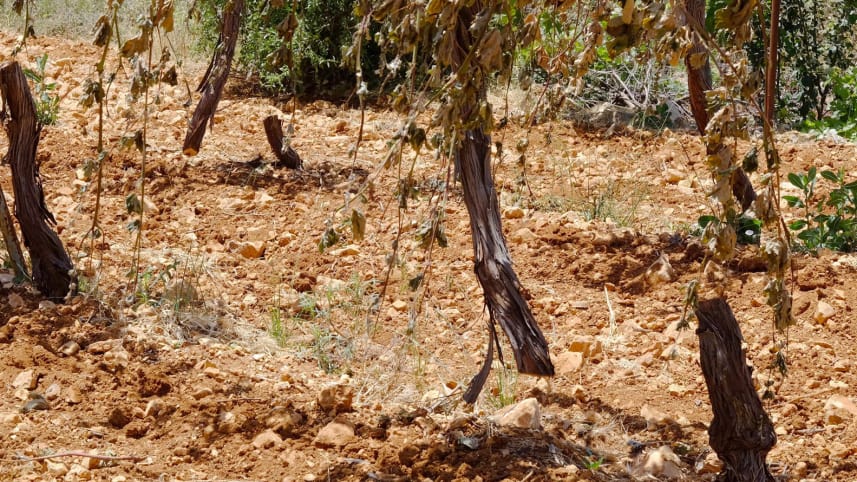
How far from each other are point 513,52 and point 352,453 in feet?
4.09

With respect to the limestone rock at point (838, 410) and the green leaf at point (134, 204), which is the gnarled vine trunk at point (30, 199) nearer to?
the green leaf at point (134, 204)

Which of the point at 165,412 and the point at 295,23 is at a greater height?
the point at 295,23

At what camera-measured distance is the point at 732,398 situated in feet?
8.73

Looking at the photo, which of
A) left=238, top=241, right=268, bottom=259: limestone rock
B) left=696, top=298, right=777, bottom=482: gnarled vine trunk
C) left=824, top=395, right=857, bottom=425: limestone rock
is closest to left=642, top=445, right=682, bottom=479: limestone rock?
left=696, top=298, right=777, bottom=482: gnarled vine trunk

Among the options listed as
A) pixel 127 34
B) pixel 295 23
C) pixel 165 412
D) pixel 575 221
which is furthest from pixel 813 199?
pixel 127 34

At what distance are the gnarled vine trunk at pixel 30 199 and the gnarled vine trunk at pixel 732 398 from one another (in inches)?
93.4

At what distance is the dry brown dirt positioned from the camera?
2785 millimetres

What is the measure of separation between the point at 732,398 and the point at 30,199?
259cm

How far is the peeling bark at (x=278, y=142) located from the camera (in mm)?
5680

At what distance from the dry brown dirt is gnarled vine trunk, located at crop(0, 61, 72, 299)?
11cm

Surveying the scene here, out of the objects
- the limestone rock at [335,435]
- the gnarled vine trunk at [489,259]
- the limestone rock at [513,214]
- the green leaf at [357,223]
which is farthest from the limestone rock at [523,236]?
the green leaf at [357,223]

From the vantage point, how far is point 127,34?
8680 mm

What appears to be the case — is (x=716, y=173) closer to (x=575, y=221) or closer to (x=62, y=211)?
(x=575, y=221)

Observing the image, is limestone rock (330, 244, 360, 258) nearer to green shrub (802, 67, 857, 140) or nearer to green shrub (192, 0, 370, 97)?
green shrub (192, 0, 370, 97)
